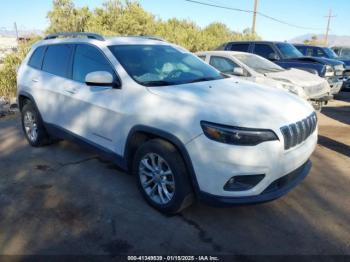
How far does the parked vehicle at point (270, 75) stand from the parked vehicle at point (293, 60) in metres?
1.57

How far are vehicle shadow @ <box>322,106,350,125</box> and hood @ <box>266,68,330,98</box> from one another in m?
0.64

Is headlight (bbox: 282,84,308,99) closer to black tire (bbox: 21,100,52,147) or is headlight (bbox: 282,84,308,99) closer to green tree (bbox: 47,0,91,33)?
black tire (bbox: 21,100,52,147)

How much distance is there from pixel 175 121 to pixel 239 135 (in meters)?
0.61

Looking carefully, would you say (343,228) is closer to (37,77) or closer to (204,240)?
(204,240)

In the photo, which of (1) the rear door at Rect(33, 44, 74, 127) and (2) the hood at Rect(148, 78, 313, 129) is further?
(1) the rear door at Rect(33, 44, 74, 127)

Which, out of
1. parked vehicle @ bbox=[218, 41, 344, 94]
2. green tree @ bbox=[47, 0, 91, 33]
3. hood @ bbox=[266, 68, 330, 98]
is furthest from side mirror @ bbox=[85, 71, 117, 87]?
green tree @ bbox=[47, 0, 91, 33]

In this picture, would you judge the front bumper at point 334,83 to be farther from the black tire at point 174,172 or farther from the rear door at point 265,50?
the black tire at point 174,172

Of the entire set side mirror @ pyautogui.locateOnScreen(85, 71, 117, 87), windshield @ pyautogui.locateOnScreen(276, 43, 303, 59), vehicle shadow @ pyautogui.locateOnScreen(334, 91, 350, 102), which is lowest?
vehicle shadow @ pyautogui.locateOnScreen(334, 91, 350, 102)

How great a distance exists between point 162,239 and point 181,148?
87 cm

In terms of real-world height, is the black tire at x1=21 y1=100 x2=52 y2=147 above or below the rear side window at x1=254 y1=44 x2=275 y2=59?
below

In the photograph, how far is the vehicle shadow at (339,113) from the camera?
25.9ft

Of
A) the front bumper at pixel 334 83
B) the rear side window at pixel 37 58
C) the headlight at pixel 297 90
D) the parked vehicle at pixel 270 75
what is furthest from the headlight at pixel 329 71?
the rear side window at pixel 37 58

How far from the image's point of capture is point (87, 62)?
420 cm

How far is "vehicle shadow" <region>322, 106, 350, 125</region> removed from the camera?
7895 millimetres
